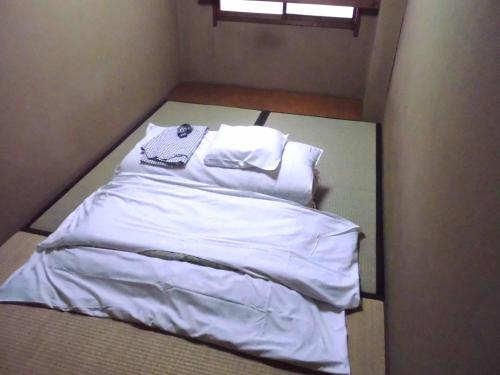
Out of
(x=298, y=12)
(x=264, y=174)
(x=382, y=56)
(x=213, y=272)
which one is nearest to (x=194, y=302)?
(x=213, y=272)

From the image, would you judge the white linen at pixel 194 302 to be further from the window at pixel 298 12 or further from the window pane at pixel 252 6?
the window pane at pixel 252 6

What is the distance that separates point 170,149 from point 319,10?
7.51 ft

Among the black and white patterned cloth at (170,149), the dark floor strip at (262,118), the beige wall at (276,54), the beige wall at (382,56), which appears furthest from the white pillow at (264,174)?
the beige wall at (276,54)

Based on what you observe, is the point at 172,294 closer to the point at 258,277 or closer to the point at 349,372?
the point at 258,277

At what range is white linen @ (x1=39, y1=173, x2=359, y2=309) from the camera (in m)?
1.60

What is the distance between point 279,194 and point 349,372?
3.20 ft

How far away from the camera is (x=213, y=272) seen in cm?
158

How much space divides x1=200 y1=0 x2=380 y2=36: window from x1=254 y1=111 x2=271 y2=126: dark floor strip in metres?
0.98

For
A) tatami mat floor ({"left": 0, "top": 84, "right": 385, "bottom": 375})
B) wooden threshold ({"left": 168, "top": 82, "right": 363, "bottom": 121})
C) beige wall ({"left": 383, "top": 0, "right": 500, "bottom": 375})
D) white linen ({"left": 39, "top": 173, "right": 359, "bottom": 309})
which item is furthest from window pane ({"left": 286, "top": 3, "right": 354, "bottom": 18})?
tatami mat floor ({"left": 0, "top": 84, "right": 385, "bottom": 375})

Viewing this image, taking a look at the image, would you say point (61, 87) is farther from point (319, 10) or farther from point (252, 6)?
point (319, 10)

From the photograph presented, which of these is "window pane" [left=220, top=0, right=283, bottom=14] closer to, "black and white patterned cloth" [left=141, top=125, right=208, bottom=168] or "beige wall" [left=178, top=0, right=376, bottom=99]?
"beige wall" [left=178, top=0, right=376, bottom=99]

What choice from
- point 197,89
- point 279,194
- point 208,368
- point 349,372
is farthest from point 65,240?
point 197,89

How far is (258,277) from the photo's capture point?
156 centimetres

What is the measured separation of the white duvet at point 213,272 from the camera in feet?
4.76
